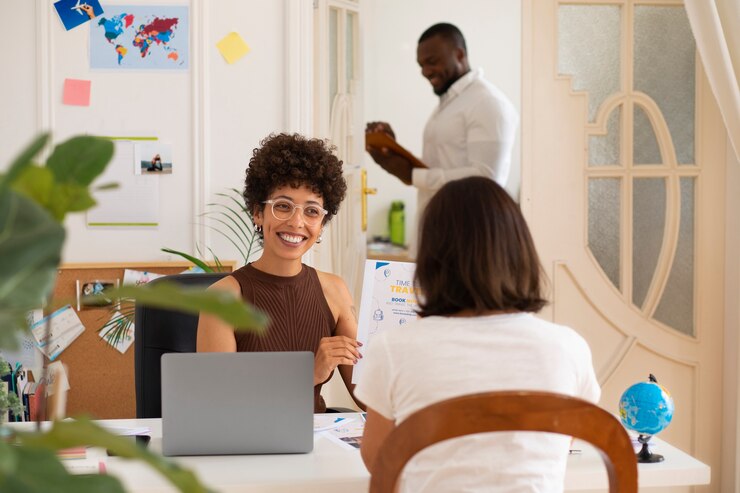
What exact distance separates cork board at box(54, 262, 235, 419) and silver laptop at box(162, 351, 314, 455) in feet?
6.12

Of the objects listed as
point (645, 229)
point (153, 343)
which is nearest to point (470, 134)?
point (645, 229)

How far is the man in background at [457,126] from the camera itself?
4180 millimetres

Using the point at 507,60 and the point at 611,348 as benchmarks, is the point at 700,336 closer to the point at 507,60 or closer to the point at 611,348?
the point at 611,348

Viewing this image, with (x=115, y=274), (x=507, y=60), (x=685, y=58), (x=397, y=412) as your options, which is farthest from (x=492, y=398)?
(x=507, y=60)

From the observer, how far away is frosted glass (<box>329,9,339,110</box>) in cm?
397

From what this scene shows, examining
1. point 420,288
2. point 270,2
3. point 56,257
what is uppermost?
point 270,2

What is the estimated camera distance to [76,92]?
3.67 meters

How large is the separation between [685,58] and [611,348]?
1170 mm

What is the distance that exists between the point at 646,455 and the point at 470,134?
250 centimetres

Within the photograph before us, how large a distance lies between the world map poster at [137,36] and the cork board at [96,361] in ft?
2.52

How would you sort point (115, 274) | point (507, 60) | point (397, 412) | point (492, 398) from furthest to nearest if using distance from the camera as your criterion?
point (507, 60)
point (115, 274)
point (397, 412)
point (492, 398)

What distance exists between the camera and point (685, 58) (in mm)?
3785

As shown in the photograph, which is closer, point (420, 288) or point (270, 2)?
point (420, 288)

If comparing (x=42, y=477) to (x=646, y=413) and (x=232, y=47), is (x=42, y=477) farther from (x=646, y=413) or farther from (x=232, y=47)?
(x=232, y=47)
